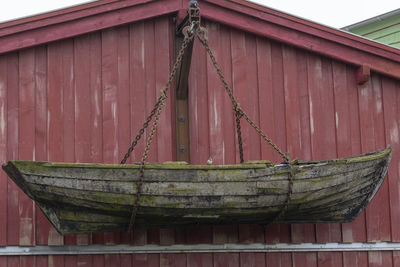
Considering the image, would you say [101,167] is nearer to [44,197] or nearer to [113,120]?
[44,197]

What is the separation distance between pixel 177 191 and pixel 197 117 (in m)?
1.45

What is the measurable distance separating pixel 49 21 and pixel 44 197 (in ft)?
6.77

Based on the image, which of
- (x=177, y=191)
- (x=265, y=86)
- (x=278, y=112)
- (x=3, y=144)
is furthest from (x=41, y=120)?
(x=278, y=112)

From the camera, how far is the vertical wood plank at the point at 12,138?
639 cm

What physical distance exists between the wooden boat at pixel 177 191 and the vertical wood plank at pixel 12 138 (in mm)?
746

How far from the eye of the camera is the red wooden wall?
657cm

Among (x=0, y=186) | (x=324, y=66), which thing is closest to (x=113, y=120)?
(x=0, y=186)

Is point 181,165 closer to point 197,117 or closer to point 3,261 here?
point 197,117

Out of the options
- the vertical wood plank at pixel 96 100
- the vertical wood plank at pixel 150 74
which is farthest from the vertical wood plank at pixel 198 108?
the vertical wood plank at pixel 96 100

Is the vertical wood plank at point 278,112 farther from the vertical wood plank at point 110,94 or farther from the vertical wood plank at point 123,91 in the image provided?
the vertical wood plank at point 110,94

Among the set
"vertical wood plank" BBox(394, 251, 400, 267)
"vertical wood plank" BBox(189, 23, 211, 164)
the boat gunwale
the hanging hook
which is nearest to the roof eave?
"vertical wood plank" BBox(189, 23, 211, 164)

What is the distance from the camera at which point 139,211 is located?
580 centimetres

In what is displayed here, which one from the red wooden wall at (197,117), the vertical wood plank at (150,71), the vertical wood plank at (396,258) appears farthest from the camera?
the vertical wood plank at (396,258)

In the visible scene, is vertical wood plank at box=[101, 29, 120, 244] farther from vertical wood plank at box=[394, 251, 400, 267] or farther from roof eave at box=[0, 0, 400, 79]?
vertical wood plank at box=[394, 251, 400, 267]
